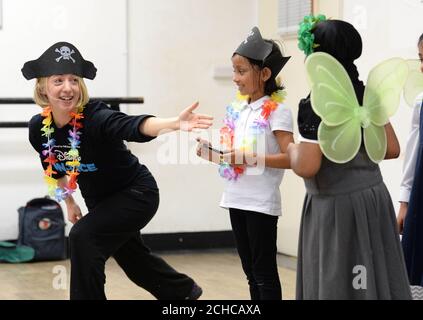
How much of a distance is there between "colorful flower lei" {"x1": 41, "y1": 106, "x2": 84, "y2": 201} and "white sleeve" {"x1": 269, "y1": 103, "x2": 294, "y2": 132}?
86 centimetres

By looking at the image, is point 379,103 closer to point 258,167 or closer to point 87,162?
point 258,167

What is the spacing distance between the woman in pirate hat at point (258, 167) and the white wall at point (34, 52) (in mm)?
2699

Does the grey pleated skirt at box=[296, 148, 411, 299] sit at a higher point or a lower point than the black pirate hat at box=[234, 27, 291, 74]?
lower

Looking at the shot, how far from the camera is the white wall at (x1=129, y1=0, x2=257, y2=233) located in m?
6.41

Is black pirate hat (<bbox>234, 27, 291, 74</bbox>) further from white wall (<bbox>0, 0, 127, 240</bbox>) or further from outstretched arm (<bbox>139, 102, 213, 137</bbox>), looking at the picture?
white wall (<bbox>0, 0, 127, 240</bbox>)

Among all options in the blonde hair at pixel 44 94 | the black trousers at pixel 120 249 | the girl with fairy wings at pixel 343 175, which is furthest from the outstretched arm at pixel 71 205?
the girl with fairy wings at pixel 343 175

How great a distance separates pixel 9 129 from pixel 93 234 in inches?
109

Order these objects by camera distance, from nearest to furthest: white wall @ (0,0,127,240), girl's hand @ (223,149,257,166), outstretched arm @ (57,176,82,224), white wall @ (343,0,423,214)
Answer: girl's hand @ (223,149,257,166) → outstretched arm @ (57,176,82,224) → white wall @ (343,0,423,214) → white wall @ (0,0,127,240)

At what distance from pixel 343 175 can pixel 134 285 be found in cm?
265

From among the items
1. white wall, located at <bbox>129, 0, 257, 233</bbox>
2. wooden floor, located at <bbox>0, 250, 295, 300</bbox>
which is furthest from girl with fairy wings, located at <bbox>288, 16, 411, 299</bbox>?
white wall, located at <bbox>129, 0, 257, 233</bbox>

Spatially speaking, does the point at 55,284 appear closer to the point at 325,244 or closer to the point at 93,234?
the point at 93,234

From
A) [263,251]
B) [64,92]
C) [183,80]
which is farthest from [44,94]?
[183,80]

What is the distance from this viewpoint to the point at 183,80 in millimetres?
6527
